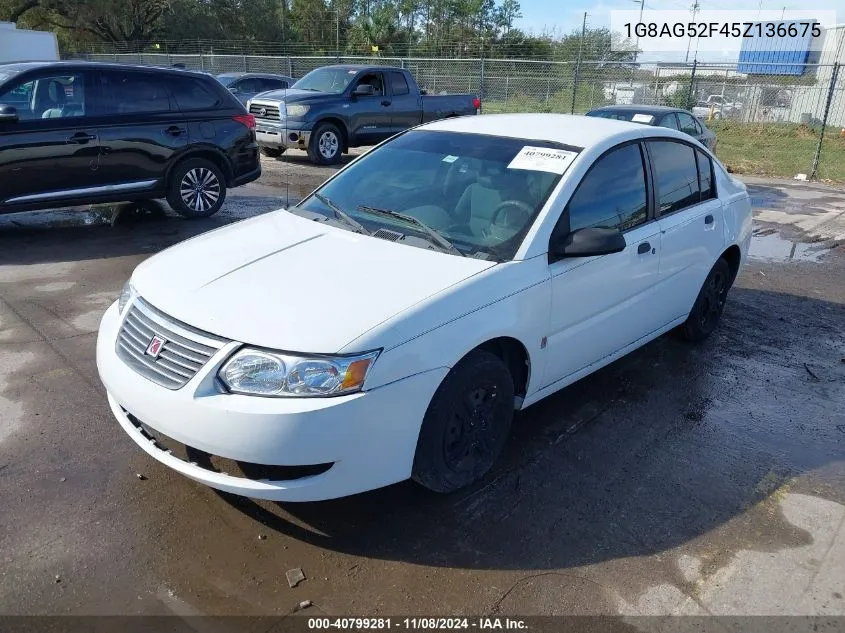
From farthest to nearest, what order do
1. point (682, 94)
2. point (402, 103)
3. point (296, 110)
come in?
point (682, 94) → point (402, 103) → point (296, 110)

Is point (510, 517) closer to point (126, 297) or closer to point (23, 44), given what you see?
point (126, 297)

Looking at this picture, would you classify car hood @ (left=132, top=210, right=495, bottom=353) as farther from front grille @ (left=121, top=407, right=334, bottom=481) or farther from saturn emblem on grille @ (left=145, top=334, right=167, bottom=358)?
front grille @ (left=121, top=407, right=334, bottom=481)

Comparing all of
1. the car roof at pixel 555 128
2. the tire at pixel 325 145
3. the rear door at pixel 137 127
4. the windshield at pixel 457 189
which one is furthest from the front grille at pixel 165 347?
the tire at pixel 325 145

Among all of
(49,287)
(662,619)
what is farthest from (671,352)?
(49,287)

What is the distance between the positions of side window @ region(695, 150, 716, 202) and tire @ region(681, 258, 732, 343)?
552 millimetres

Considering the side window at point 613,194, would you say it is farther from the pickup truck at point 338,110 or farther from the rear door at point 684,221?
the pickup truck at point 338,110

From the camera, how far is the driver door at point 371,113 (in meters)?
14.5

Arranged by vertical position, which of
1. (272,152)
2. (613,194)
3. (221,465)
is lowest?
(221,465)

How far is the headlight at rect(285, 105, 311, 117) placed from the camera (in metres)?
13.8

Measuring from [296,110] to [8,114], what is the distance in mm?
7370

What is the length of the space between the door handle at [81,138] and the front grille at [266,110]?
261 inches

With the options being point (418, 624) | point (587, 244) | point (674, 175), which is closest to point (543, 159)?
point (587, 244)

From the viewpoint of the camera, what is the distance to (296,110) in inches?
545

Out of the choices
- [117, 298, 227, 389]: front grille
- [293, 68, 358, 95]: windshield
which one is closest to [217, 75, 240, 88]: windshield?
[293, 68, 358, 95]: windshield
